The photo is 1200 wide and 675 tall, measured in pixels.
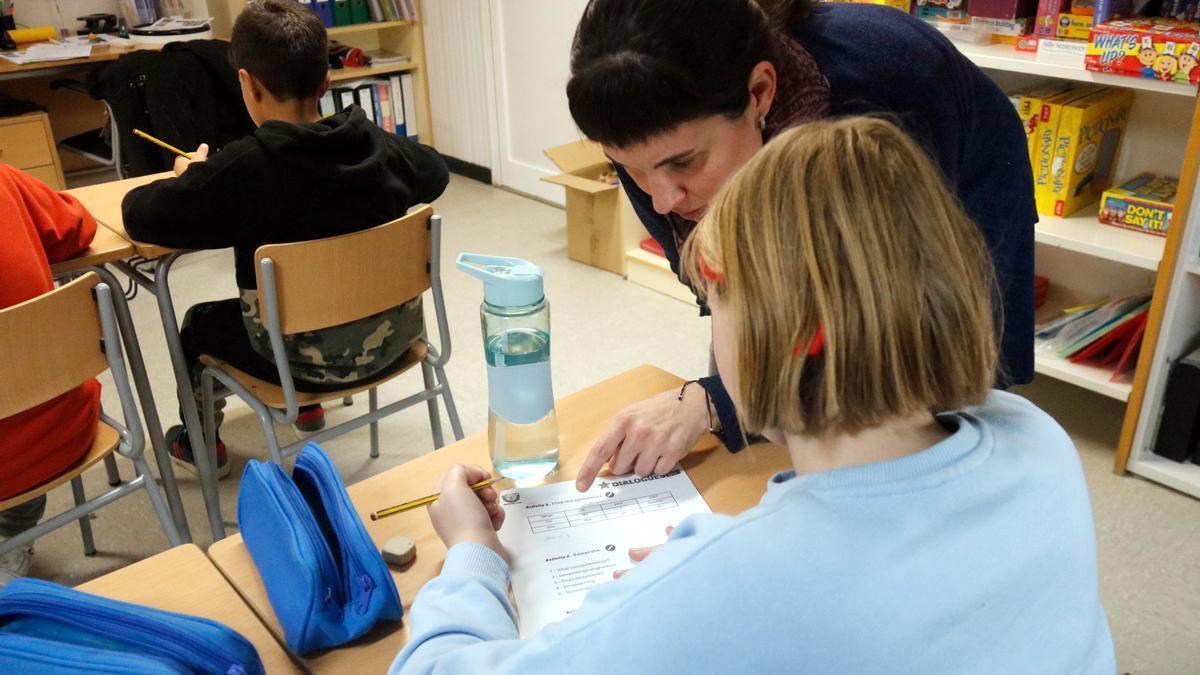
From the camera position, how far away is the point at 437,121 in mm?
4801

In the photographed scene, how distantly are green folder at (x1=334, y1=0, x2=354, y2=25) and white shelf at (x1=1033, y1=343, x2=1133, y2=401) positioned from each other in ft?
11.1

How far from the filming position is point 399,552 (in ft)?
3.18

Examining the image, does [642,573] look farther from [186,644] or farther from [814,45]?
[814,45]

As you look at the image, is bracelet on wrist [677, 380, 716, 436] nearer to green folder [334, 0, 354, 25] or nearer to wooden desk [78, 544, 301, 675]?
wooden desk [78, 544, 301, 675]

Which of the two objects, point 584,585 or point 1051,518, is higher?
point 1051,518

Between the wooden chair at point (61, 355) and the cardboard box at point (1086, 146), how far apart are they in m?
2.10

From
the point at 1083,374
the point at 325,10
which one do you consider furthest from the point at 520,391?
the point at 325,10

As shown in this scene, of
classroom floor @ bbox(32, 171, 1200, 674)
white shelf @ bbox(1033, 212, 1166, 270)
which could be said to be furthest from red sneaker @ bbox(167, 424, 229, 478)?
white shelf @ bbox(1033, 212, 1166, 270)

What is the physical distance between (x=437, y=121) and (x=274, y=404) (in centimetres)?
313

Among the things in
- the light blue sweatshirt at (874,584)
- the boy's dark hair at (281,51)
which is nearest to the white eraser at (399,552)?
the light blue sweatshirt at (874,584)

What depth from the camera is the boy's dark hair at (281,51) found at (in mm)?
2027

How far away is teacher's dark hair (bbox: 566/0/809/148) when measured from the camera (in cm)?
99

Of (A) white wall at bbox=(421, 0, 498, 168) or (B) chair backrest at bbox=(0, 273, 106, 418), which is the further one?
(A) white wall at bbox=(421, 0, 498, 168)

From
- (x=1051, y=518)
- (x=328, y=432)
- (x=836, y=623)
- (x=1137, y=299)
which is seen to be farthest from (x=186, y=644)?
(x=1137, y=299)
